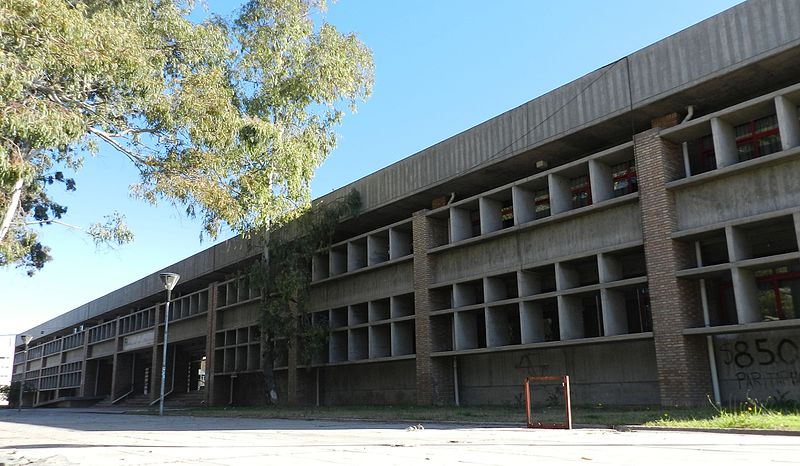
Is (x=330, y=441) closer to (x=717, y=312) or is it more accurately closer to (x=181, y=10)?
(x=717, y=312)

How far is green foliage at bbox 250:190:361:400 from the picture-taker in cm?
2691

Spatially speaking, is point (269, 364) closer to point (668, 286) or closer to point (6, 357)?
point (668, 286)

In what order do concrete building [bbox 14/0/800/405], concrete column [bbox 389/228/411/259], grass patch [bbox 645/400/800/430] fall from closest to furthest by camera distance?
grass patch [bbox 645/400/800/430] → concrete building [bbox 14/0/800/405] → concrete column [bbox 389/228/411/259]

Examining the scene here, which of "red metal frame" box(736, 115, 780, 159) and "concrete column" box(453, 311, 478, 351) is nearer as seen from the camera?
"red metal frame" box(736, 115, 780, 159)

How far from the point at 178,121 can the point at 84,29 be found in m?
3.43

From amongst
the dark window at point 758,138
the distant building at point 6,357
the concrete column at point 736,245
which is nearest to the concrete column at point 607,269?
the concrete column at point 736,245

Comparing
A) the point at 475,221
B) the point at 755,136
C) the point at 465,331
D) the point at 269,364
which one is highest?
the point at 755,136

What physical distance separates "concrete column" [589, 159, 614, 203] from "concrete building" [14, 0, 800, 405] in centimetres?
7

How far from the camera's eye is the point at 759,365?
16031 millimetres

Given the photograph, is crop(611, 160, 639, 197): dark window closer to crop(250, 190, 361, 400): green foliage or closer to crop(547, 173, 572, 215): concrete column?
crop(547, 173, 572, 215): concrete column

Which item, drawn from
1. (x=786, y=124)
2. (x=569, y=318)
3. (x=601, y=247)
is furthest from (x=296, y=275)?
(x=786, y=124)

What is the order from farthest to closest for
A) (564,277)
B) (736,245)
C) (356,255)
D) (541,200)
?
(356,255) → (541,200) → (564,277) → (736,245)

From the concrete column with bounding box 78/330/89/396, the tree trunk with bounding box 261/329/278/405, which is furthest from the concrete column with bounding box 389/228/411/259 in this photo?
the concrete column with bounding box 78/330/89/396

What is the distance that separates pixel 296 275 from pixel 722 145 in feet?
54.3
